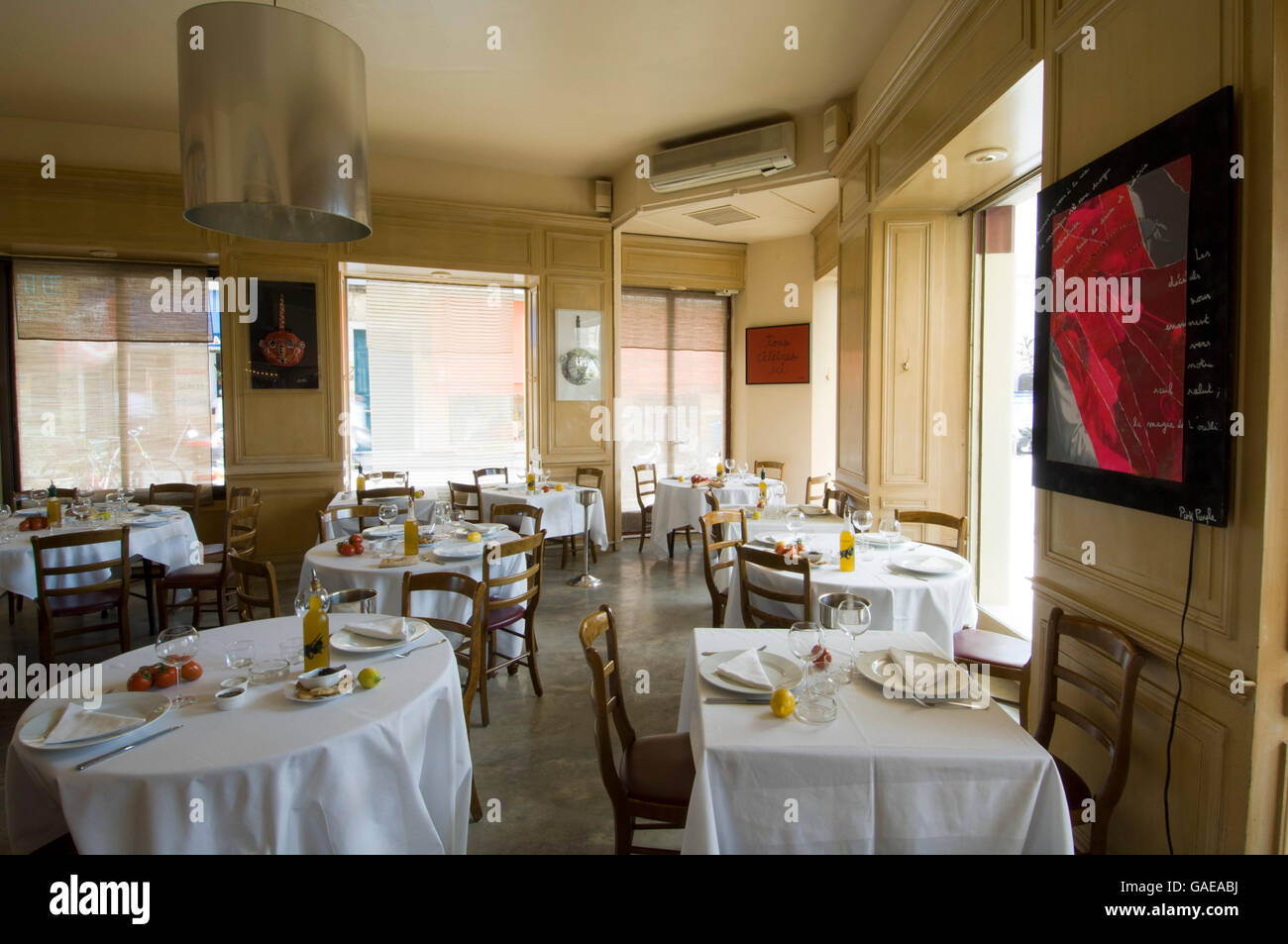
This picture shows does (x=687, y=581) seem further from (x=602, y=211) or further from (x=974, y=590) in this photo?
(x=602, y=211)

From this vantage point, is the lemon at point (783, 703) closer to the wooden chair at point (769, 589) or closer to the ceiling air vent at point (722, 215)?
the wooden chair at point (769, 589)

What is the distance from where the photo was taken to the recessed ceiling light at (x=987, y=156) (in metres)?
3.76

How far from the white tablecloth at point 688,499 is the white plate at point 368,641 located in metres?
3.98

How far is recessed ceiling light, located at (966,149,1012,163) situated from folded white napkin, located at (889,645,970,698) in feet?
10.0

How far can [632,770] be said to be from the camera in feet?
6.89

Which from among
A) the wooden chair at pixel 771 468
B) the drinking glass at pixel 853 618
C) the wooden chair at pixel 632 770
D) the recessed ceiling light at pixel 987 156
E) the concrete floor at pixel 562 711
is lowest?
the concrete floor at pixel 562 711

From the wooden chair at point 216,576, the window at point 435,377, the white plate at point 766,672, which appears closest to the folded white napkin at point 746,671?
the white plate at point 766,672

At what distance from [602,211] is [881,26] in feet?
11.8

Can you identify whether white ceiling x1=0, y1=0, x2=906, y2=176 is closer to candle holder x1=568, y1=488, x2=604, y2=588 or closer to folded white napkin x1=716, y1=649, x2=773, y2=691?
candle holder x1=568, y1=488, x2=604, y2=588

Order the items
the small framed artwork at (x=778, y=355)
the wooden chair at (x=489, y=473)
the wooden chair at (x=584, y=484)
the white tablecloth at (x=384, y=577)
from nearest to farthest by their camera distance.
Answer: the white tablecloth at (x=384, y=577) < the wooden chair at (x=584, y=484) < the wooden chair at (x=489, y=473) < the small framed artwork at (x=778, y=355)

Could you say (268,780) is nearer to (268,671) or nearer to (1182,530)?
(268,671)

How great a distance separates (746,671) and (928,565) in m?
1.66
